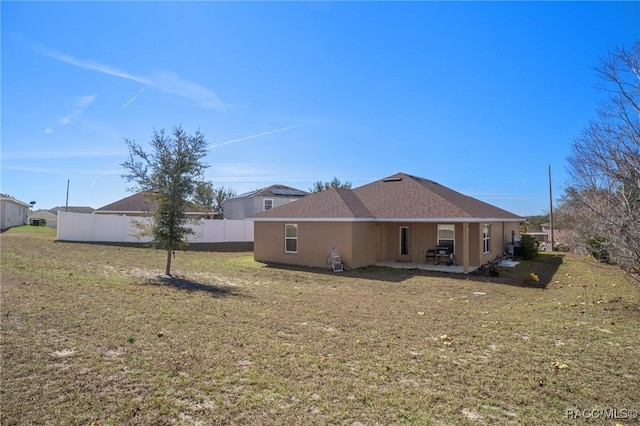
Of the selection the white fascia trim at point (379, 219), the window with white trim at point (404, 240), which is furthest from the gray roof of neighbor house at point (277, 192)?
the window with white trim at point (404, 240)

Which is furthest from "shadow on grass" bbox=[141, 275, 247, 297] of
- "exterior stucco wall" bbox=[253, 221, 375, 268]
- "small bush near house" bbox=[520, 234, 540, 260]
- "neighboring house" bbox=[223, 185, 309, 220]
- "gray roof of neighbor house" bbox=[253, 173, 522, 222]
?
"neighboring house" bbox=[223, 185, 309, 220]

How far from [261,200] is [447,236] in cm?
2021

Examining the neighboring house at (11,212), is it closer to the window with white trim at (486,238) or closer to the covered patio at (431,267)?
the covered patio at (431,267)

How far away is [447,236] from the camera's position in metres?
17.5

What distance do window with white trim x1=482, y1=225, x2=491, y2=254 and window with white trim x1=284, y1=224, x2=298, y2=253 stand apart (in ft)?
30.2

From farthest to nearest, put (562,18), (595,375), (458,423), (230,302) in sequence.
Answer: (562,18) < (230,302) < (595,375) < (458,423)

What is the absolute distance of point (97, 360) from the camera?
486cm

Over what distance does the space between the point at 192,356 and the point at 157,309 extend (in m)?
3.23

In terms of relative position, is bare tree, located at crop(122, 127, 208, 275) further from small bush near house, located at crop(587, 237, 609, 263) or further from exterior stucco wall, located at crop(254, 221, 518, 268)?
small bush near house, located at crop(587, 237, 609, 263)

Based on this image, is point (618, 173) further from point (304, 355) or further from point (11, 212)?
point (11, 212)

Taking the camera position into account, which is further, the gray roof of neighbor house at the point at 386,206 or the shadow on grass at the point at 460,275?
the gray roof of neighbor house at the point at 386,206

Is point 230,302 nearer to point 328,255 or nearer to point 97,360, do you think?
point 97,360

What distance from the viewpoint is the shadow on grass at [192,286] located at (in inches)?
414

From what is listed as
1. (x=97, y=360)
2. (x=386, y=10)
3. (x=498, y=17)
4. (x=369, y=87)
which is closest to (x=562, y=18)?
(x=498, y=17)
